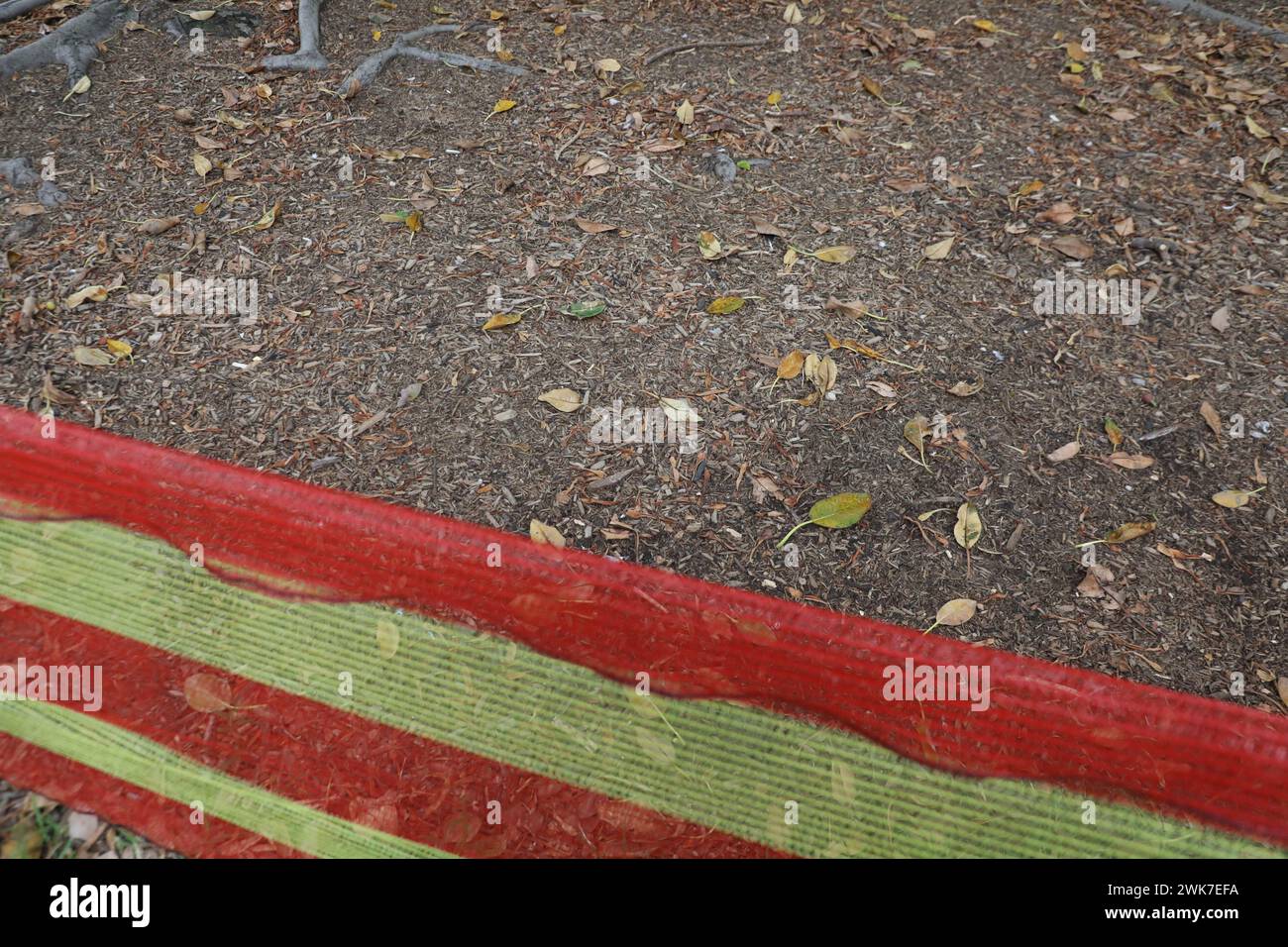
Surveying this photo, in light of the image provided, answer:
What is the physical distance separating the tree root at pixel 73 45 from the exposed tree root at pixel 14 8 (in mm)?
350

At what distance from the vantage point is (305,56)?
4109 mm

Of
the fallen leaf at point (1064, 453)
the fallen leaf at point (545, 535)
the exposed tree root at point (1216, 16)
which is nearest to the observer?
the fallen leaf at point (545, 535)

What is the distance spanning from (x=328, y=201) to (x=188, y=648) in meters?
2.05

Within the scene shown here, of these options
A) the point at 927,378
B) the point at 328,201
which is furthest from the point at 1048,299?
the point at 328,201

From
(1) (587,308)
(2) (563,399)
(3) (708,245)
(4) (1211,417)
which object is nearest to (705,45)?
(3) (708,245)

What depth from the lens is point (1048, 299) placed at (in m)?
3.22

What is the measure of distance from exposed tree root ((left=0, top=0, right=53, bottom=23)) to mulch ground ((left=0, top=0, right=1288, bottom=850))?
0.41 feet

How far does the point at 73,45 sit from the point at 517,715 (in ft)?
13.0

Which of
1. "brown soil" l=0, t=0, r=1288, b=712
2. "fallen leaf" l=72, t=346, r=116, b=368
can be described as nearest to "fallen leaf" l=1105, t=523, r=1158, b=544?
"brown soil" l=0, t=0, r=1288, b=712

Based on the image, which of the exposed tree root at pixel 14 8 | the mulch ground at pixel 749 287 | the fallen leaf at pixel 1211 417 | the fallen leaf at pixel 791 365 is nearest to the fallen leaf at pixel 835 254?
the mulch ground at pixel 749 287

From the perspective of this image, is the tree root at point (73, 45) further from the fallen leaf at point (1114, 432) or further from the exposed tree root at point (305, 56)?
the fallen leaf at point (1114, 432)

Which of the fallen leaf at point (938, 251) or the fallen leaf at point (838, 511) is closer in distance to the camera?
the fallen leaf at point (838, 511)

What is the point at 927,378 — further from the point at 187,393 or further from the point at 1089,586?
the point at 187,393

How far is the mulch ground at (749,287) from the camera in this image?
2.55 m
